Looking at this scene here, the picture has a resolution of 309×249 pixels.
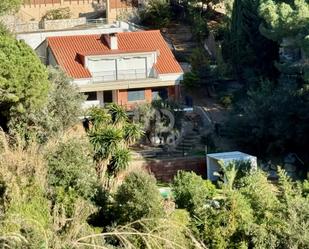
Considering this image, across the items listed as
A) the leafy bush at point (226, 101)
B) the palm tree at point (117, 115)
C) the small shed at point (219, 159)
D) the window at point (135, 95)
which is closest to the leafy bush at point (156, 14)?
the leafy bush at point (226, 101)

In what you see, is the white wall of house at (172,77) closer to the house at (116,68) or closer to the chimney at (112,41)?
the house at (116,68)

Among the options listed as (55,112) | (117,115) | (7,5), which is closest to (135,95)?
(117,115)

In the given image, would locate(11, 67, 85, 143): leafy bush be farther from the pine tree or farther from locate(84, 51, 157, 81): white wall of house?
the pine tree

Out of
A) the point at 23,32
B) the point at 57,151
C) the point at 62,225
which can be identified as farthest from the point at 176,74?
the point at 62,225

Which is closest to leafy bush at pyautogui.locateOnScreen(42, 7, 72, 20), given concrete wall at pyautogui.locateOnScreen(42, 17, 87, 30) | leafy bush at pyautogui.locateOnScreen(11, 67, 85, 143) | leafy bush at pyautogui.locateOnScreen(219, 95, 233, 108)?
concrete wall at pyautogui.locateOnScreen(42, 17, 87, 30)

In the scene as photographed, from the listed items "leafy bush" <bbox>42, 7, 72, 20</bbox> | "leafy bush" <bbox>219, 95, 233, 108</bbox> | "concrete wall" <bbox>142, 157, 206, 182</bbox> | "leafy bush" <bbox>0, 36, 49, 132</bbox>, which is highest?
Answer: "leafy bush" <bbox>0, 36, 49, 132</bbox>

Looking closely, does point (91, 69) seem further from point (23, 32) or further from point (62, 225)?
point (62, 225)
